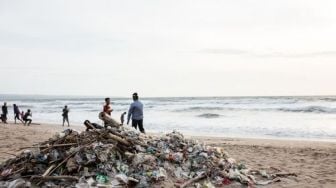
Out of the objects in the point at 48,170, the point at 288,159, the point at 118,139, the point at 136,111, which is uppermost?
the point at 136,111

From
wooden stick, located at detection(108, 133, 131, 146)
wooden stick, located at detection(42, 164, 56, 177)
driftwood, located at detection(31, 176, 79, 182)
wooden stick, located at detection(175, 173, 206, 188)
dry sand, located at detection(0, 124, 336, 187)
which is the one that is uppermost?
wooden stick, located at detection(108, 133, 131, 146)

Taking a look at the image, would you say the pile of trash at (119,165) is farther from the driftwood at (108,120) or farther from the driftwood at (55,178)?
the driftwood at (108,120)

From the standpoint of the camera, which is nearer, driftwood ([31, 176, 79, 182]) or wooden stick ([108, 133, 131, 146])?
driftwood ([31, 176, 79, 182])

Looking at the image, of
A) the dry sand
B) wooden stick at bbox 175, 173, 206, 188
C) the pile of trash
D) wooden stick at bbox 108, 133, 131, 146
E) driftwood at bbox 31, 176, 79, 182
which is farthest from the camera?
the dry sand

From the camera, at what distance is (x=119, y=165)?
24.0 feet

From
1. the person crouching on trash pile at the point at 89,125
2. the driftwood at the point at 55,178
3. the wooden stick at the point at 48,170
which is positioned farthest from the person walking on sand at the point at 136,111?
the driftwood at the point at 55,178

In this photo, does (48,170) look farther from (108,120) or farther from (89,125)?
(108,120)

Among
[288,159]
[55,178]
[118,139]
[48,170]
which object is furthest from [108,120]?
[288,159]

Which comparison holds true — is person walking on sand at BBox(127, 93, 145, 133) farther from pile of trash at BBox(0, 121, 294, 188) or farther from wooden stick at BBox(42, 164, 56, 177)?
wooden stick at BBox(42, 164, 56, 177)

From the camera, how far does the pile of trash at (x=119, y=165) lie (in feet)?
22.9

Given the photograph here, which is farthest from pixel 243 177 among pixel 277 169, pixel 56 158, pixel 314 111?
pixel 314 111

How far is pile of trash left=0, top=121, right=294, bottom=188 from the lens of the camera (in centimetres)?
699

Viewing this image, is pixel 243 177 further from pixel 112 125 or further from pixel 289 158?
pixel 289 158

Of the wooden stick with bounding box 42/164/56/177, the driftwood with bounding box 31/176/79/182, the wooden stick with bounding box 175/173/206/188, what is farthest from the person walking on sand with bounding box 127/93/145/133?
the driftwood with bounding box 31/176/79/182
